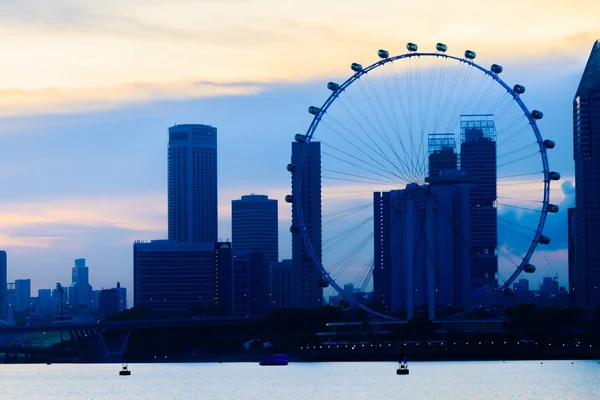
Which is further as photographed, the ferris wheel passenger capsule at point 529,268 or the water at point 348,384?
the ferris wheel passenger capsule at point 529,268

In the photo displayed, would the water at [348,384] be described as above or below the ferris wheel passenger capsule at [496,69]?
below

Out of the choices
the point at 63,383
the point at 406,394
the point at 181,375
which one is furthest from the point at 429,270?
the point at 406,394

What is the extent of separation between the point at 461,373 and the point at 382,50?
3885 centimetres

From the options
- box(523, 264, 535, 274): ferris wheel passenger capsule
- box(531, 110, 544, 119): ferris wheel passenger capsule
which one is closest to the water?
box(523, 264, 535, 274): ferris wheel passenger capsule

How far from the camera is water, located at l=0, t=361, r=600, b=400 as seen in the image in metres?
133

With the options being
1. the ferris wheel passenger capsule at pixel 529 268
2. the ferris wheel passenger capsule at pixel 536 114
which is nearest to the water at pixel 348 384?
the ferris wheel passenger capsule at pixel 529 268

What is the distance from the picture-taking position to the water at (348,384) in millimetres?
133125

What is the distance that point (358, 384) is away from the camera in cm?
15300

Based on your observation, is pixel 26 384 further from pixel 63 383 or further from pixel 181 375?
pixel 181 375

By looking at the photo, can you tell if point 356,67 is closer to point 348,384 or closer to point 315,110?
point 315,110

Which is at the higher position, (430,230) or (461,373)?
(430,230)

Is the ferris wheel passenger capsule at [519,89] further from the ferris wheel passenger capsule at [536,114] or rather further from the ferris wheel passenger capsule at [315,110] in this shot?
the ferris wheel passenger capsule at [315,110]

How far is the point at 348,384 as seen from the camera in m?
154

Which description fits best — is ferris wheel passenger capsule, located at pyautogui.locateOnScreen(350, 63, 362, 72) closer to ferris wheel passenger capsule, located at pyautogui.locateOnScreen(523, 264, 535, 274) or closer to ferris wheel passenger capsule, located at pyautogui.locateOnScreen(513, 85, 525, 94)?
ferris wheel passenger capsule, located at pyautogui.locateOnScreen(513, 85, 525, 94)
